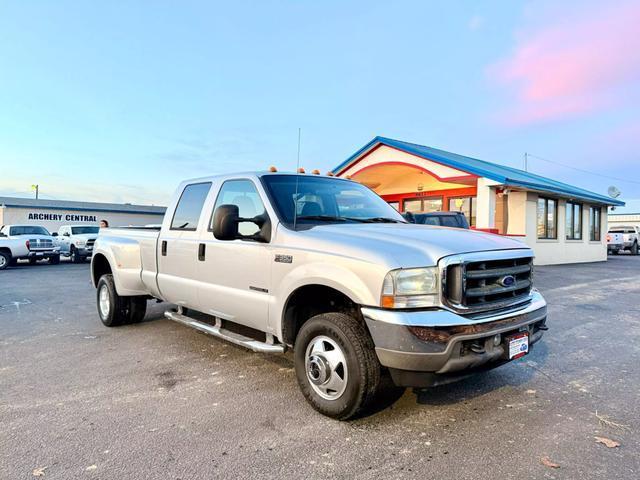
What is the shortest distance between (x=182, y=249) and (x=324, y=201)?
68.3 inches

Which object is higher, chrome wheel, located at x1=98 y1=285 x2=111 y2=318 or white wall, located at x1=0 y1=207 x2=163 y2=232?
white wall, located at x1=0 y1=207 x2=163 y2=232

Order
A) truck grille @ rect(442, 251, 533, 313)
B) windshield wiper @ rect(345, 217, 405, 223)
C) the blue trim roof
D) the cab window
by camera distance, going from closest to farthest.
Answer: truck grille @ rect(442, 251, 533, 313), the cab window, windshield wiper @ rect(345, 217, 405, 223), the blue trim roof

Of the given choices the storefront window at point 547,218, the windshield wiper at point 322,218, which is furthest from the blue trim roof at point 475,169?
→ the windshield wiper at point 322,218

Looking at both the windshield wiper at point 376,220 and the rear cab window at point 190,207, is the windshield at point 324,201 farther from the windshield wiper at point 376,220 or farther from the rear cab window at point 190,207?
the rear cab window at point 190,207

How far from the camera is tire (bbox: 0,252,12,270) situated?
58.2ft

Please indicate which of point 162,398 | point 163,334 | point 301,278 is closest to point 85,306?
point 163,334

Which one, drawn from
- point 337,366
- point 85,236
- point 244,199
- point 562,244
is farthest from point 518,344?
point 85,236

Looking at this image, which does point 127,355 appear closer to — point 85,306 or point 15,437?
point 15,437

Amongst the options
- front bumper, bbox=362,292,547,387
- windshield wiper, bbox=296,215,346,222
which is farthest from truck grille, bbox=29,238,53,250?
front bumper, bbox=362,292,547,387

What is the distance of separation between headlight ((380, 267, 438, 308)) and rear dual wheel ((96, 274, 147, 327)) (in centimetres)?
465

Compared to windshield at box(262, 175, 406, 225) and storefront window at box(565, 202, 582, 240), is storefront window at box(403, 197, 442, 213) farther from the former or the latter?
windshield at box(262, 175, 406, 225)

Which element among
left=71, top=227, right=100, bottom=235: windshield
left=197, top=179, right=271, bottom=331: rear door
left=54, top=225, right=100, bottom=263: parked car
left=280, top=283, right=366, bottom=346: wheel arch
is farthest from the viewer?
left=71, top=227, right=100, bottom=235: windshield

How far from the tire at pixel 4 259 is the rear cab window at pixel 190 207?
53.4 ft

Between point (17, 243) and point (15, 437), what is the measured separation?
59.6 ft
